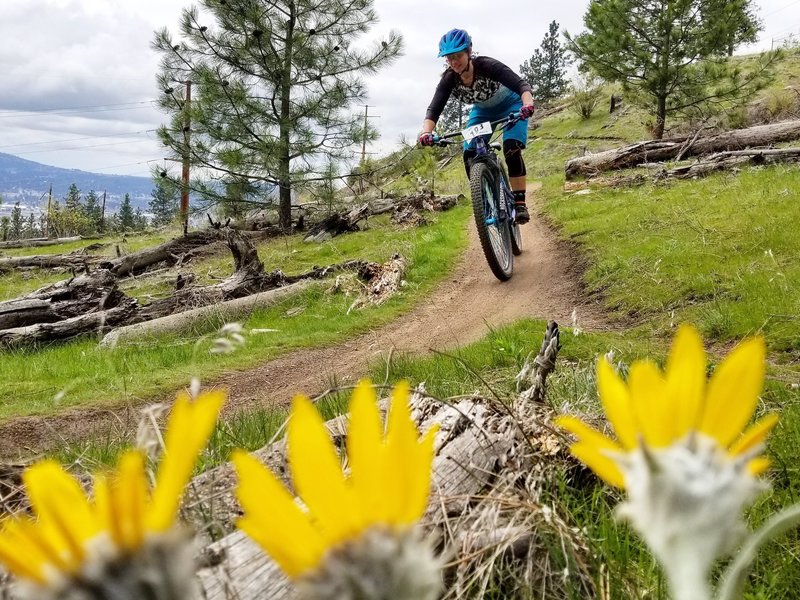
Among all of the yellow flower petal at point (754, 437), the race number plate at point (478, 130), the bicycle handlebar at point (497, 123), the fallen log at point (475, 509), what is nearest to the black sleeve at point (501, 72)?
the bicycle handlebar at point (497, 123)

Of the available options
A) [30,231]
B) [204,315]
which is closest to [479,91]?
[204,315]

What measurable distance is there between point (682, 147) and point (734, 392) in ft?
57.4

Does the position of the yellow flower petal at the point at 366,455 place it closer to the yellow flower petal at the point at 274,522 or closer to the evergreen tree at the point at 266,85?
the yellow flower petal at the point at 274,522

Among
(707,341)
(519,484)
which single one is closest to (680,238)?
(707,341)

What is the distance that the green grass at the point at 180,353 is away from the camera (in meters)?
6.04

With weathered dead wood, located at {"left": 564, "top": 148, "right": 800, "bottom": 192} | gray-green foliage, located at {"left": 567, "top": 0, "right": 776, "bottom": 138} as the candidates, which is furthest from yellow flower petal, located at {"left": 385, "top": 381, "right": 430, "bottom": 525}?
gray-green foliage, located at {"left": 567, "top": 0, "right": 776, "bottom": 138}

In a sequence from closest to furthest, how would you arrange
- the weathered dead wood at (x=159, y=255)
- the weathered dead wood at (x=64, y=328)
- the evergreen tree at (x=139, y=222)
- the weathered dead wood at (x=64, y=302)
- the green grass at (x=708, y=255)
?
1. the green grass at (x=708, y=255)
2. the weathered dead wood at (x=64, y=328)
3. the weathered dead wood at (x=64, y=302)
4. the weathered dead wood at (x=159, y=255)
5. the evergreen tree at (x=139, y=222)

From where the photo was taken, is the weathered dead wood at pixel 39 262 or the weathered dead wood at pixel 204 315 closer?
the weathered dead wood at pixel 204 315

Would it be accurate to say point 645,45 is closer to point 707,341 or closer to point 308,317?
point 308,317

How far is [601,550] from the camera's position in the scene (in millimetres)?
1326

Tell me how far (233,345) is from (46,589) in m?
0.56

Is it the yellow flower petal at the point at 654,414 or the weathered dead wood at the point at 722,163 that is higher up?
the weathered dead wood at the point at 722,163

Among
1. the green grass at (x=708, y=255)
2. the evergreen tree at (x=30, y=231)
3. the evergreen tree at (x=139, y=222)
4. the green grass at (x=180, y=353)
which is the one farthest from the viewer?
the evergreen tree at (x=30, y=231)

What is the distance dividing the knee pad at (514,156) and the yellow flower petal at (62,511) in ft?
26.1
